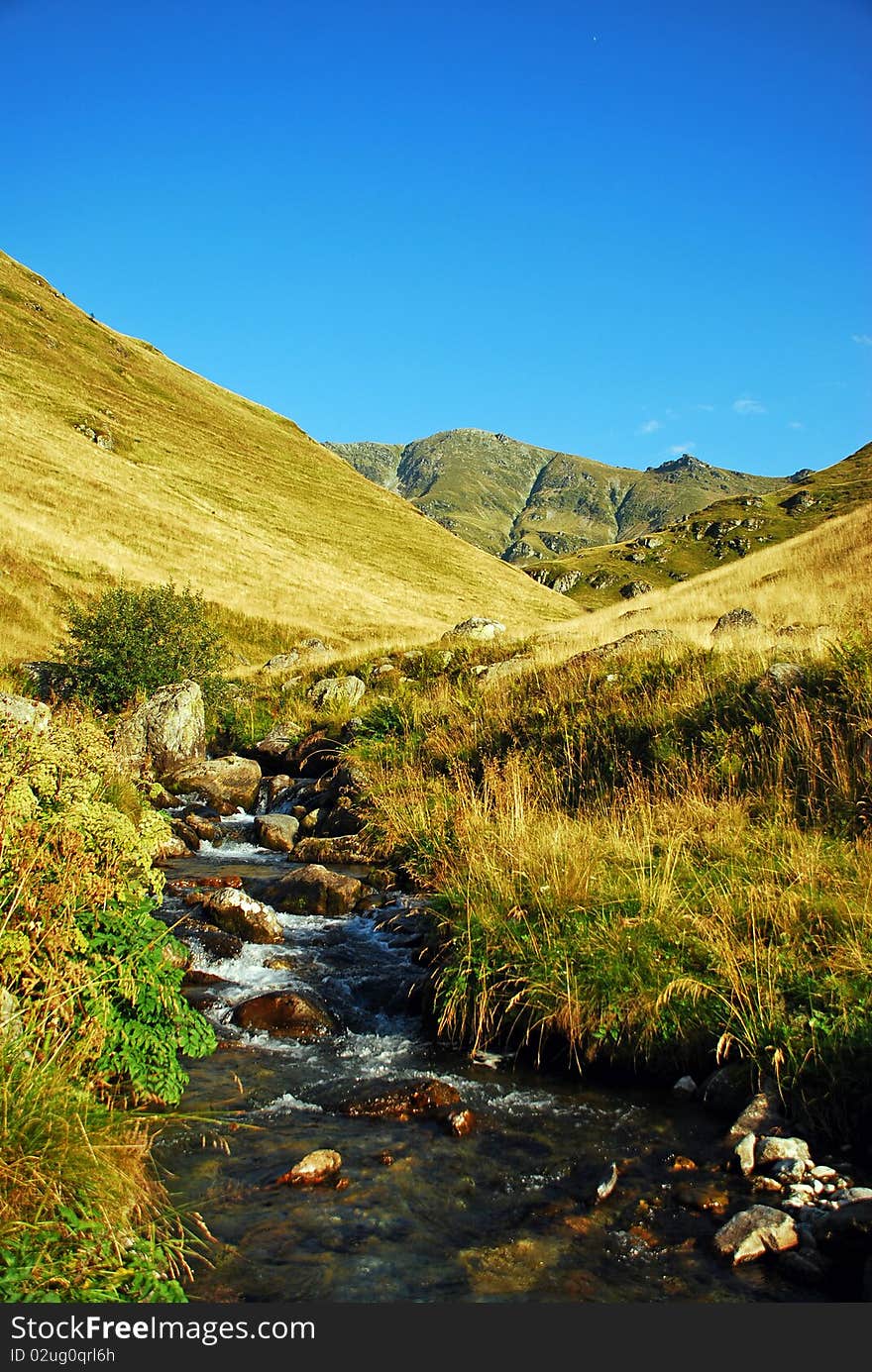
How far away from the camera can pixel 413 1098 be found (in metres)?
6.20

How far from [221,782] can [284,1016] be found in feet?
37.6

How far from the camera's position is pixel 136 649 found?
22.7 m

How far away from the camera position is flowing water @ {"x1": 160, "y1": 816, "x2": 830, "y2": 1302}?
424 centimetres

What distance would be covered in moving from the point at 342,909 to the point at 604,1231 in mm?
6416

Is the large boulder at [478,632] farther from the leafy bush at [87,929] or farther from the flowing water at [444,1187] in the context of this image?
the leafy bush at [87,929]

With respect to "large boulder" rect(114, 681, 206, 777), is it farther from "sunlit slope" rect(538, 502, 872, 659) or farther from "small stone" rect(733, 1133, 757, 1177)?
"small stone" rect(733, 1133, 757, 1177)

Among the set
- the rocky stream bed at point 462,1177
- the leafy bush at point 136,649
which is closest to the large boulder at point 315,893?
the rocky stream bed at point 462,1177

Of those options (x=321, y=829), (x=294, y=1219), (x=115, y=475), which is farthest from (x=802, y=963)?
(x=115, y=475)

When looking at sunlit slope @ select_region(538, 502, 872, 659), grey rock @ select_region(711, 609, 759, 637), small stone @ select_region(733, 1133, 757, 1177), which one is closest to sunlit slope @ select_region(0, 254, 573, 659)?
sunlit slope @ select_region(538, 502, 872, 659)

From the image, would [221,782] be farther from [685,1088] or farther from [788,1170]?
[788,1170]

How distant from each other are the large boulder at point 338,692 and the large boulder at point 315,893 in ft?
35.4

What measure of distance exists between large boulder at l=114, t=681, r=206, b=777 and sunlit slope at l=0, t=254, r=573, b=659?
974cm

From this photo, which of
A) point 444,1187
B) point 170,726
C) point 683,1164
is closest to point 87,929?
point 444,1187

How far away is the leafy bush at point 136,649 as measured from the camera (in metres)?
22.3
